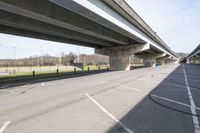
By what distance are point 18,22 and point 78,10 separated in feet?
20.1

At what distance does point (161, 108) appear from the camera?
8.13m

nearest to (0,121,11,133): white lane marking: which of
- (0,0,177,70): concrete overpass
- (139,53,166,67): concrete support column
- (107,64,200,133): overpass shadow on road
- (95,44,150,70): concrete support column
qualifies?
(107,64,200,133): overpass shadow on road

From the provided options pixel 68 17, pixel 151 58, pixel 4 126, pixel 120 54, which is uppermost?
pixel 68 17

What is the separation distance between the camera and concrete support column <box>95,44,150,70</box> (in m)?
39.6

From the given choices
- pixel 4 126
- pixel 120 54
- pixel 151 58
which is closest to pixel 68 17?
pixel 4 126

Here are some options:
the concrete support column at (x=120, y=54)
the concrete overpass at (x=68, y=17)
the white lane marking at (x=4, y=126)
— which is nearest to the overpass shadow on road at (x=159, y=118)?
the white lane marking at (x=4, y=126)

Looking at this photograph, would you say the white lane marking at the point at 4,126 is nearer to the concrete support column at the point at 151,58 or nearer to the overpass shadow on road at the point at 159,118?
the overpass shadow on road at the point at 159,118

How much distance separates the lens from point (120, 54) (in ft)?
134

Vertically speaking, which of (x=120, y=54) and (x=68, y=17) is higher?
(x=68, y=17)

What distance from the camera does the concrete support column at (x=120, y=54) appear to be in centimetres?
3957

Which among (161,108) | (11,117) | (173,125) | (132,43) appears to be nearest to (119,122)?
(173,125)

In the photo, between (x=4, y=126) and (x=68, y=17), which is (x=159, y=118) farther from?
(x=68, y=17)

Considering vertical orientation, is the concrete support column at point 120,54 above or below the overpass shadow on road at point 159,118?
above

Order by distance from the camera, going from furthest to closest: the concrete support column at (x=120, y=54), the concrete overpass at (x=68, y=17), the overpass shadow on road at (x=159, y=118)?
the concrete support column at (x=120, y=54), the concrete overpass at (x=68, y=17), the overpass shadow on road at (x=159, y=118)
